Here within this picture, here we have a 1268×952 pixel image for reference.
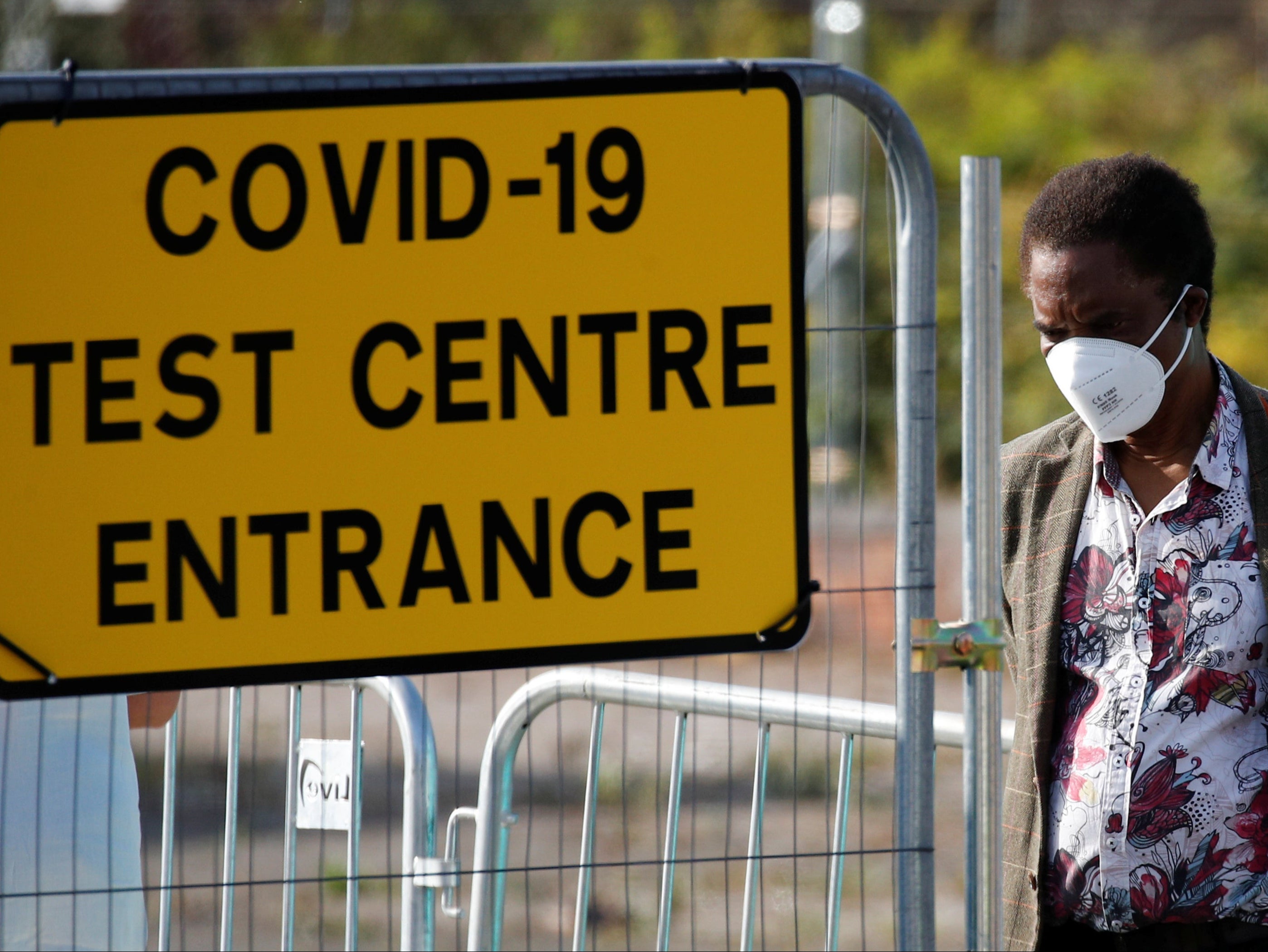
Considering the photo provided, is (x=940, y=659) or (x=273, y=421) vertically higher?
(x=273, y=421)

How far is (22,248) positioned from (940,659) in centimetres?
139

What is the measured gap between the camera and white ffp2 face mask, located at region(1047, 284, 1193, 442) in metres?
2.48

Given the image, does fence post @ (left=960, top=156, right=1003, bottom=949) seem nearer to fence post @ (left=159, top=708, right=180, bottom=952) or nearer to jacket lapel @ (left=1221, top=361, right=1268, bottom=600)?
jacket lapel @ (left=1221, top=361, right=1268, bottom=600)

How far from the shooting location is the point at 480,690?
8.80m

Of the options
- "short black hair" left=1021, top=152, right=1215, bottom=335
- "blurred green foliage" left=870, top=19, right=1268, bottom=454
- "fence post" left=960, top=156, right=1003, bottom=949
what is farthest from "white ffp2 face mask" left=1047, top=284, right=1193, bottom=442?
"blurred green foliage" left=870, top=19, right=1268, bottom=454

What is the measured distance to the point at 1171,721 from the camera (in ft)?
7.67

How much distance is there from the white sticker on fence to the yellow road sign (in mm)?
1028

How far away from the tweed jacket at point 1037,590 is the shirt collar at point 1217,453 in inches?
0.6

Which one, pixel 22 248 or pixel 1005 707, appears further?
pixel 1005 707

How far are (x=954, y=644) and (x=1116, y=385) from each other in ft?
2.11

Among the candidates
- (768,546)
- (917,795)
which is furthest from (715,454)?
(917,795)

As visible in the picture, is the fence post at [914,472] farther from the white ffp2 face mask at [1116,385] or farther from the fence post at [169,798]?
the fence post at [169,798]

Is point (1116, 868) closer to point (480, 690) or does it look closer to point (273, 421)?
point (273, 421)

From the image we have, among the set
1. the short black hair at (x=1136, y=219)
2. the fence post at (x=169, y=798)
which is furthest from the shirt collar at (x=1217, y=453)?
A: the fence post at (x=169, y=798)
